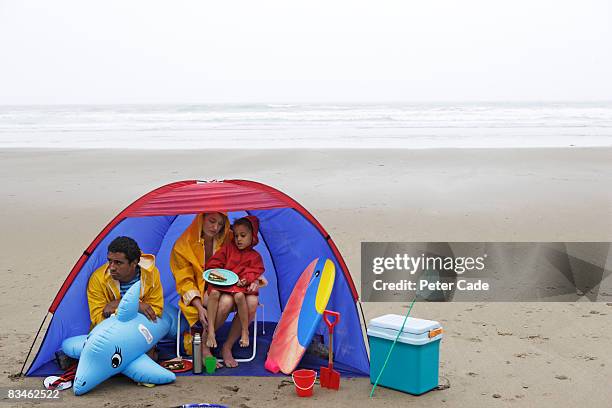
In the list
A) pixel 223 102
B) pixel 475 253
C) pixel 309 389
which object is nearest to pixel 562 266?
pixel 475 253

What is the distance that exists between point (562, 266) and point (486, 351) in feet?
7.86

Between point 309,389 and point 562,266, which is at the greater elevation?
point 562,266

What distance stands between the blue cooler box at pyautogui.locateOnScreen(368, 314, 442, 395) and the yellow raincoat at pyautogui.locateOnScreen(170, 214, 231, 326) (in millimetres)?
1319

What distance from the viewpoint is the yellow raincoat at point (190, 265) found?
5.13m

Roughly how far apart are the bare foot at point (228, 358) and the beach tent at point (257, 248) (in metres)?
0.07

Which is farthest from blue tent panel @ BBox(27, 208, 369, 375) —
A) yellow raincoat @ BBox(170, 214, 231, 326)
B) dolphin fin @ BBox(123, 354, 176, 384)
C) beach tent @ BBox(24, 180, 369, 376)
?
dolphin fin @ BBox(123, 354, 176, 384)

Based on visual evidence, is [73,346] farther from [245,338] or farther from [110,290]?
[245,338]

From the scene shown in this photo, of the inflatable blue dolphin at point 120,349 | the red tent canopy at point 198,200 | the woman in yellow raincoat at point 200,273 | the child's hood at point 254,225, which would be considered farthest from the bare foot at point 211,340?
the red tent canopy at point 198,200

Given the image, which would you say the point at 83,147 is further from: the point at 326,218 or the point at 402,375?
the point at 402,375

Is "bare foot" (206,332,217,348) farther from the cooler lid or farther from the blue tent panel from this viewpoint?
the cooler lid

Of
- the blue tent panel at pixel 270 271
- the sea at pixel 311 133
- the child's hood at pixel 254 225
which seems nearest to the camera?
the blue tent panel at pixel 270 271

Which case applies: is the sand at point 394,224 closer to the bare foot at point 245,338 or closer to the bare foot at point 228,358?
the bare foot at point 228,358

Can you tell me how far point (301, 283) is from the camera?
17.8 feet

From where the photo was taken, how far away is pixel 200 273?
5.25 m
